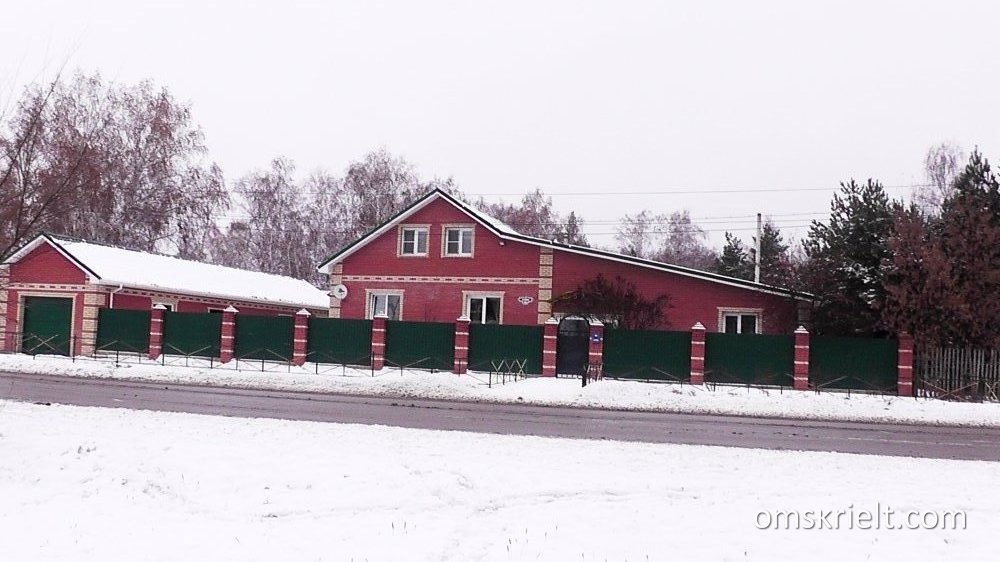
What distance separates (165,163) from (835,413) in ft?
140

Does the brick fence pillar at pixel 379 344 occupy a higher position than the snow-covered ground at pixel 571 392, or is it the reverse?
the brick fence pillar at pixel 379 344

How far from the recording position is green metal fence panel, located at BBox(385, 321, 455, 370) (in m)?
29.0

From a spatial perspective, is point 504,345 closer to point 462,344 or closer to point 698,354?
point 462,344

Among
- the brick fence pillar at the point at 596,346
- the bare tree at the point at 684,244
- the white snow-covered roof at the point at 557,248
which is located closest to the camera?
the brick fence pillar at the point at 596,346

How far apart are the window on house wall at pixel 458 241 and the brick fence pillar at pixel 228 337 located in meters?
8.51

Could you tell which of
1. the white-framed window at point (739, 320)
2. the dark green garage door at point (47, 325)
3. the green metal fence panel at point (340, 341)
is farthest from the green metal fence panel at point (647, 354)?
the dark green garage door at point (47, 325)

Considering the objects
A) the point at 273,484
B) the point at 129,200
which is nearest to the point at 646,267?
the point at 273,484

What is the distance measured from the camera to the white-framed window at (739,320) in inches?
1177

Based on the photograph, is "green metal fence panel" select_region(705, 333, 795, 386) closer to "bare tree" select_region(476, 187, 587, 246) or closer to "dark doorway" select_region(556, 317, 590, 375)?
"dark doorway" select_region(556, 317, 590, 375)

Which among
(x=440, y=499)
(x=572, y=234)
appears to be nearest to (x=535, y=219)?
(x=572, y=234)

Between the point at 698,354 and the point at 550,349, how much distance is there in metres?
4.87

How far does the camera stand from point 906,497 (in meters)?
9.17

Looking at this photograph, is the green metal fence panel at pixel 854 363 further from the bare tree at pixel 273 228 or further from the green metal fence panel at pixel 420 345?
the bare tree at pixel 273 228

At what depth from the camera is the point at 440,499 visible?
880cm
